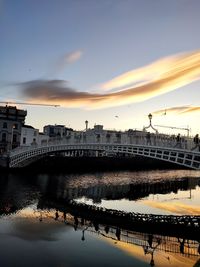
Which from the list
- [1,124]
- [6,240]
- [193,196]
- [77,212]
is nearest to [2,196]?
[77,212]

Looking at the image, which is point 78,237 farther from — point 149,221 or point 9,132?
point 9,132

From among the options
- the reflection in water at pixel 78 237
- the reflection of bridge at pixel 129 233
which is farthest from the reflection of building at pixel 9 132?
the reflection of bridge at pixel 129 233

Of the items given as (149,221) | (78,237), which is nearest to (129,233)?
(149,221)

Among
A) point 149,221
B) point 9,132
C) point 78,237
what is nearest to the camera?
point 78,237

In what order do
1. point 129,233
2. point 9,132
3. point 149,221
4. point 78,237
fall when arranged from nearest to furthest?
point 78,237 < point 129,233 < point 149,221 < point 9,132

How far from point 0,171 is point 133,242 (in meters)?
51.1

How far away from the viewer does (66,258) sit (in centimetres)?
2208

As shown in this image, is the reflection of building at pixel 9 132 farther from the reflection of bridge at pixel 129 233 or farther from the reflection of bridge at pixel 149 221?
the reflection of bridge at pixel 149 221

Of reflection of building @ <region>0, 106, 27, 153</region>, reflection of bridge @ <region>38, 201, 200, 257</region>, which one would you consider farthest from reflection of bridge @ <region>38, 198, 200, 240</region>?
reflection of building @ <region>0, 106, 27, 153</region>

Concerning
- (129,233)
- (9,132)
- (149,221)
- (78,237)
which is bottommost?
(78,237)

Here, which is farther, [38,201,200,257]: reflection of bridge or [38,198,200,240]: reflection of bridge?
[38,198,200,240]: reflection of bridge

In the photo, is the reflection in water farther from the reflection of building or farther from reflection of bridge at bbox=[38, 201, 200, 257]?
the reflection of building

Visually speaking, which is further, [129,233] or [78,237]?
[129,233]

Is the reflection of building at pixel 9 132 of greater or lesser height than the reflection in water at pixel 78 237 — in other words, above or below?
above
